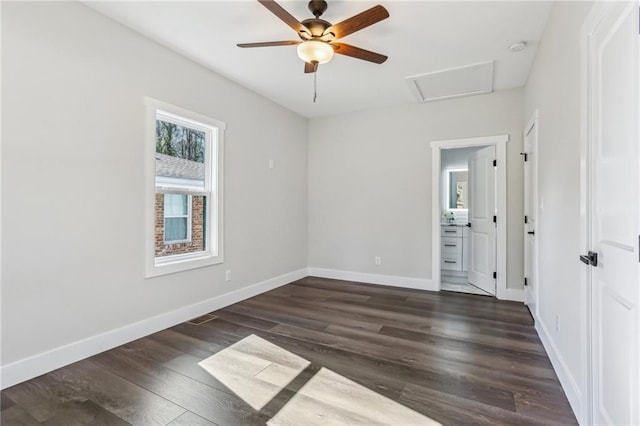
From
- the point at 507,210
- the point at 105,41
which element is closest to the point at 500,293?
the point at 507,210

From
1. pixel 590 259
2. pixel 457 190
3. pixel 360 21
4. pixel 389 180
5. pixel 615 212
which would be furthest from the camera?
Answer: pixel 457 190

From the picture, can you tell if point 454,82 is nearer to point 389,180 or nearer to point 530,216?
point 389,180

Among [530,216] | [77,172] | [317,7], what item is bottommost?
[530,216]

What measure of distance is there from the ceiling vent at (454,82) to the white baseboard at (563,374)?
2661mm

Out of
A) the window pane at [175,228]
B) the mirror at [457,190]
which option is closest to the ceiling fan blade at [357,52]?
the window pane at [175,228]

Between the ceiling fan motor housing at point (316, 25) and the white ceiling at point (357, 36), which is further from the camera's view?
the white ceiling at point (357, 36)

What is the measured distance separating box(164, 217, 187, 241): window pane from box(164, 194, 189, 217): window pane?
5cm

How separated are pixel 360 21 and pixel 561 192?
1.83m

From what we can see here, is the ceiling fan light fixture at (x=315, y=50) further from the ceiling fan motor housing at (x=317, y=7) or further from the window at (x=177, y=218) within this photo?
the window at (x=177, y=218)

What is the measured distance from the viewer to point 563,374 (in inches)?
79.0

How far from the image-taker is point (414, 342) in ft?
8.82

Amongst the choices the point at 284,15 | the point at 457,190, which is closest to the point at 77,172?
the point at 284,15

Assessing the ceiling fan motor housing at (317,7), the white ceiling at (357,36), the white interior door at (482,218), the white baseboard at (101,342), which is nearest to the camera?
the white baseboard at (101,342)

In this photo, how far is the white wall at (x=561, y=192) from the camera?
180cm
